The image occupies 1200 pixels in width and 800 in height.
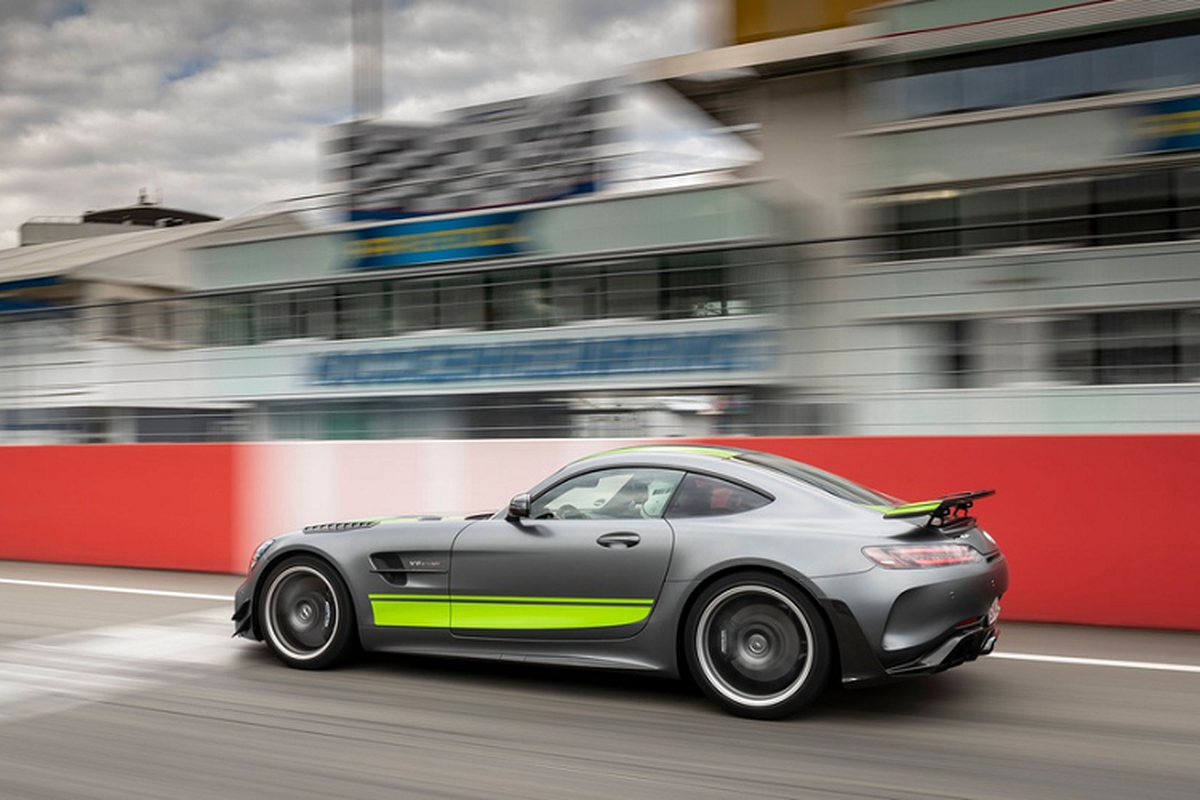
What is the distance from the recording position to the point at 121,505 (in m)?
11.2

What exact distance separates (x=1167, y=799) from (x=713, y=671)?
1.91 meters

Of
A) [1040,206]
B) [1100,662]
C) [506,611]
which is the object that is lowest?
[1100,662]

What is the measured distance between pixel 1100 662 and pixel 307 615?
4435 millimetres

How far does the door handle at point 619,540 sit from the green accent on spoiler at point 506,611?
0.26 metres

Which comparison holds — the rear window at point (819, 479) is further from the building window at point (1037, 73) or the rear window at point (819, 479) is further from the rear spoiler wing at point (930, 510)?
the building window at point (1037, 73)

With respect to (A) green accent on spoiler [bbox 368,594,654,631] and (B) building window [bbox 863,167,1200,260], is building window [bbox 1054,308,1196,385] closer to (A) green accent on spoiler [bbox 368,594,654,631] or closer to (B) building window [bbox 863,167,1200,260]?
(A) green accent on spoiler [bbox 368,594,654,631]

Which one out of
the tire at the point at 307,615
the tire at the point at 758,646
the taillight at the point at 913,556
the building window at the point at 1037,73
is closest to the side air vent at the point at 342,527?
the tire at the point at 307,615

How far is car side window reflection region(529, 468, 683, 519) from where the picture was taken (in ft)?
18.4

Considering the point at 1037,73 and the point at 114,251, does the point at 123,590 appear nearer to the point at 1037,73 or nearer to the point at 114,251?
the point at 1037,73

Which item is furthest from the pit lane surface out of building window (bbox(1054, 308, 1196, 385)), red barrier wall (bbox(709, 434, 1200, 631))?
building window (bbox(1054, 308, 1196, 385))

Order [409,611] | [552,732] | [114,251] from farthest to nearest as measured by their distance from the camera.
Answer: [114,251]
[409,611]
[552,732]

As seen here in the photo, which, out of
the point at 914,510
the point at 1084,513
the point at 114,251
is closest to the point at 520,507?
the point at 914,510

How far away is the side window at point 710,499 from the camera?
17.7ft

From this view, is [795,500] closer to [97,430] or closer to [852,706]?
[852,706]
